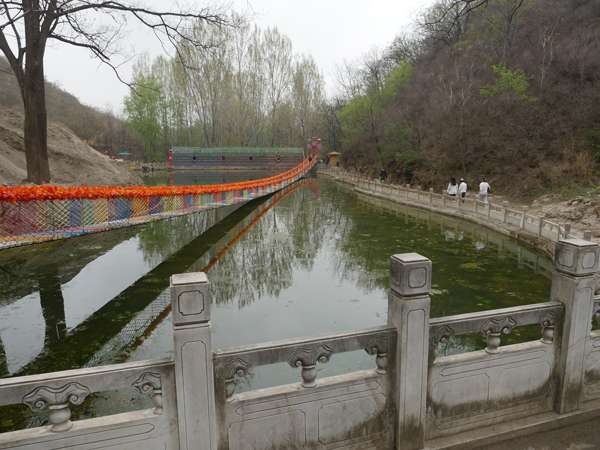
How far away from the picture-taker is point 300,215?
17.8 m

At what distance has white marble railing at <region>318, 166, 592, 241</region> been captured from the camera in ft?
33.8

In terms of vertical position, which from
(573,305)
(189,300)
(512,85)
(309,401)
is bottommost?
(309,401)

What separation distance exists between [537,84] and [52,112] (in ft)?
227

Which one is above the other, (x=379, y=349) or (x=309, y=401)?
(x=379, y=349)

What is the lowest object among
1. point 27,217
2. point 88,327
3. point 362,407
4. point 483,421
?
point 88,327

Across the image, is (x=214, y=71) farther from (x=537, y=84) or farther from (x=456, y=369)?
(x=456, y=369)

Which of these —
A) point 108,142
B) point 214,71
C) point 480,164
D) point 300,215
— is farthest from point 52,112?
point 480,164

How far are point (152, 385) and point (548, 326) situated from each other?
3008 mm

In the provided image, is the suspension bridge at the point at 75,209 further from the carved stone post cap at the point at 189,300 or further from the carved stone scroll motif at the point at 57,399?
the carved stone post cap at the point at 189,300

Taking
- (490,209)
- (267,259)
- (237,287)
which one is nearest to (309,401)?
(237,287)

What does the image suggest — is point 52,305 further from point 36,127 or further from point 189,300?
point 36,127

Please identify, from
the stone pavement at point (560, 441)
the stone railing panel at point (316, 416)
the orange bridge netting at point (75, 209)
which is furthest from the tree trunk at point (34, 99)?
the stone pavement at point (560, 441)

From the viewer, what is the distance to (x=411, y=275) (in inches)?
98.6

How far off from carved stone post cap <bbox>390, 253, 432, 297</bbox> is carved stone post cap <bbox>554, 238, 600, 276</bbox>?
1.22m
